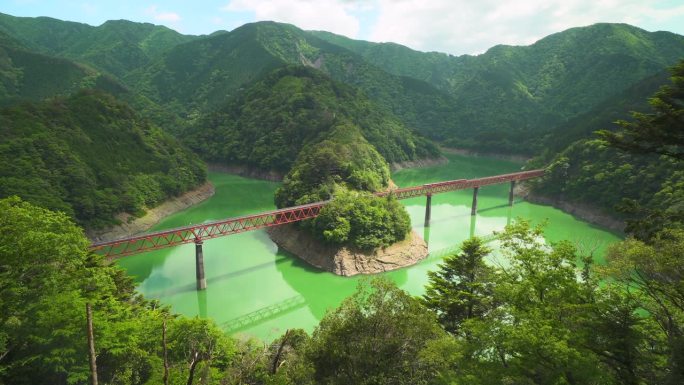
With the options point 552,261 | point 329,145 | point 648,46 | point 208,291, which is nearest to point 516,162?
point 329,145

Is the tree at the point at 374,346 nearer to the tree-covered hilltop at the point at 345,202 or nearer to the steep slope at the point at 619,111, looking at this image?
the tree-covered hilltop at the point at 345,202

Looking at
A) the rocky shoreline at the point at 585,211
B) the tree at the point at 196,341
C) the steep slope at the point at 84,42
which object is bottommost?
the rocky shoreline at the point at 585,211

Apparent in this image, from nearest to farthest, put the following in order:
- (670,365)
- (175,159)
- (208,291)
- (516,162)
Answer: (670,365)
(208,291)
(175,159)
(516,162)

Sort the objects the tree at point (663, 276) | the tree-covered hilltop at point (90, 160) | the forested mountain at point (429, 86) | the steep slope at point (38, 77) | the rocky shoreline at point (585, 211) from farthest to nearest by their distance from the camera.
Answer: the forested mountain at point (429, 86)
the steep slope at point (38, 77)
the rocky shoreline at point (585, 211)
the tree-covered hilltop at point (90, 160)
the tree at point (663, 276)

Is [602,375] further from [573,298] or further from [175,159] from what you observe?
[175,159]

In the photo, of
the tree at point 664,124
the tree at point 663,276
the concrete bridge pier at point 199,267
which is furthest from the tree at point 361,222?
the tree at point 664,124

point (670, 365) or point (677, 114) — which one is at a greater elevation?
point (677, 114)
